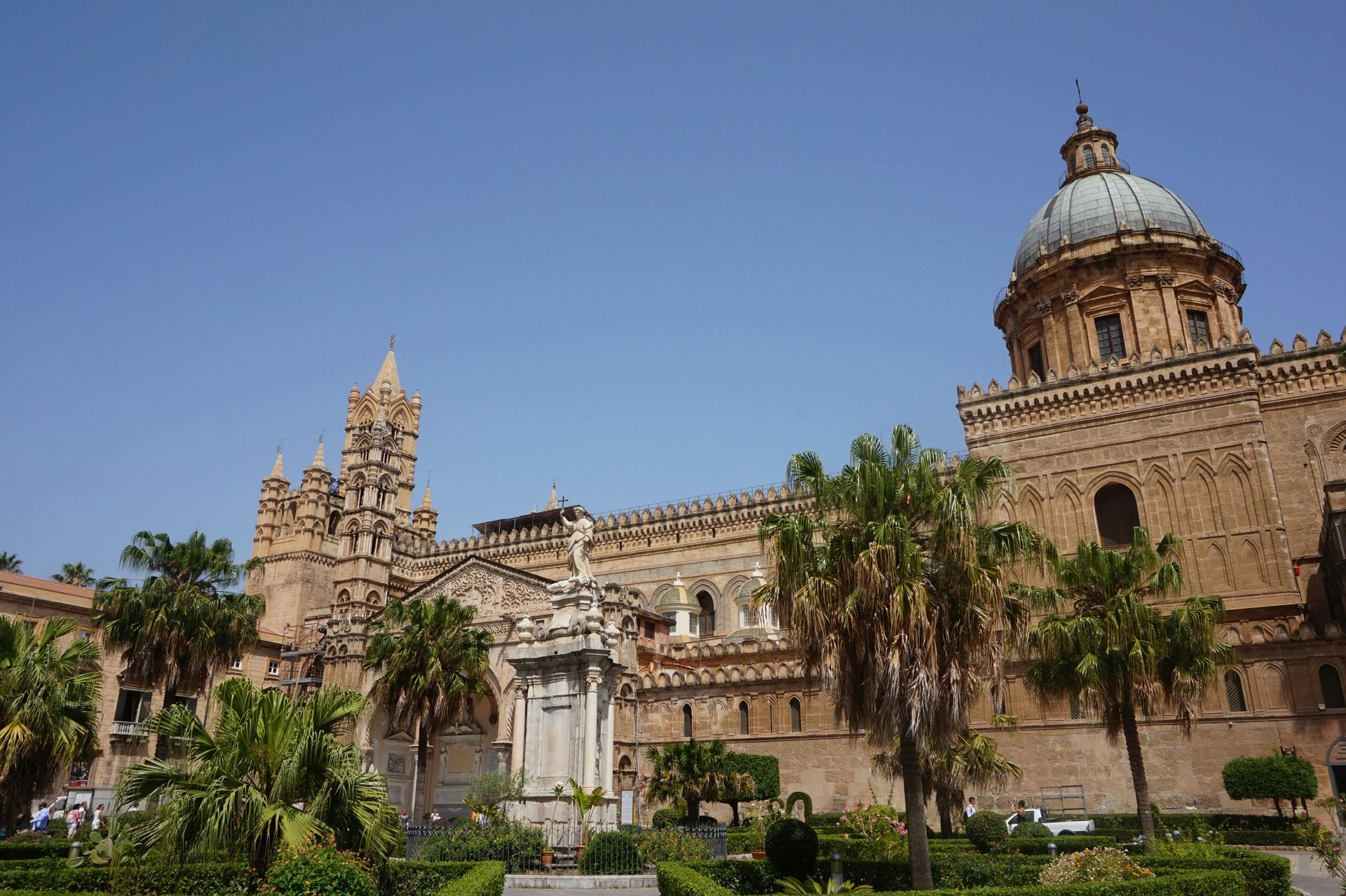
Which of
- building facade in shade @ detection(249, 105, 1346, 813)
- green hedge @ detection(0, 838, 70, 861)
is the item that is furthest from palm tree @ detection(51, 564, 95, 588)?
green hedge @ detection(0, 838, 70, 861)

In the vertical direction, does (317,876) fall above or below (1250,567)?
below

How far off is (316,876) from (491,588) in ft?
94.6

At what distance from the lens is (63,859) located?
16266mm

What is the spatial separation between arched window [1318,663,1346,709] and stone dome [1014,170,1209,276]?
20207 millimetres

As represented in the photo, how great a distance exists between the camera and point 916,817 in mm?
13859

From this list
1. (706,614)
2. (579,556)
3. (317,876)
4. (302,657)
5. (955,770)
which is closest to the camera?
(317,876)

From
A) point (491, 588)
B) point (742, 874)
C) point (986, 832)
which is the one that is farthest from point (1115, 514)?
point (742, 874)

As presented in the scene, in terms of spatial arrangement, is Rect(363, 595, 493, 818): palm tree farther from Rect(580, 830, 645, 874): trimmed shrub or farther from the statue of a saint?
Rect(580, 830, 645, 874): trimmed shrub

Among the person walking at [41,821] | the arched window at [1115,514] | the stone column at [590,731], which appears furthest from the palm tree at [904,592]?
the arched window at [1115,514]

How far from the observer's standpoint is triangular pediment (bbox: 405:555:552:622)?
37.8 meters

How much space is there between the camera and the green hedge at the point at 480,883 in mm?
11492

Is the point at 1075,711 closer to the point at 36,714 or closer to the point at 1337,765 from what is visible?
the point at 1337,765

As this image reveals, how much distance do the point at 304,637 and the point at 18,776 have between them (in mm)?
29284

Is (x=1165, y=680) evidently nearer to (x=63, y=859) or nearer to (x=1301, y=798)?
(x=1301, y=798)
